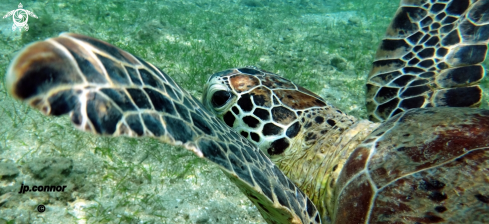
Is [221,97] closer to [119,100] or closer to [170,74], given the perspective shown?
[119,100]

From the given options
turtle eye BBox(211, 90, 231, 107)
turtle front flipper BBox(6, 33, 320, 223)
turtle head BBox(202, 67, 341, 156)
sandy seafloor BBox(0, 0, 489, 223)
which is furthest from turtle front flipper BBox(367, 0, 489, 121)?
turtle front flipper BBox(6, 33, 320, 223)

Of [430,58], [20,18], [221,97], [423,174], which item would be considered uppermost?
[430,58]

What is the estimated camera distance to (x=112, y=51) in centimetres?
90

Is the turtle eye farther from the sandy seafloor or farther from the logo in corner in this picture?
the logo in corner

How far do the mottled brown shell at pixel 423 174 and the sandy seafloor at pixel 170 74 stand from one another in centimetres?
85

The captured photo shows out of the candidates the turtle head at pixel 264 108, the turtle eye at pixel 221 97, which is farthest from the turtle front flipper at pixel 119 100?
the turtle eye at pixel 221 97

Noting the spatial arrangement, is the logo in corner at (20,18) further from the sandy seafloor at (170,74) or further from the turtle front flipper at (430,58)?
the turtle front flipper at (430,58)

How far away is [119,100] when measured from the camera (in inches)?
29.1

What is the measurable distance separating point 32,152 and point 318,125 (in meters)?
2.02

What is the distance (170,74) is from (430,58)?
8.69 feet

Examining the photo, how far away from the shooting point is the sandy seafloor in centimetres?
173

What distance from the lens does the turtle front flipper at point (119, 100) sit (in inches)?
24.5

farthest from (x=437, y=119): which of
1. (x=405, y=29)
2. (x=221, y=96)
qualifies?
(x=405, y=29)

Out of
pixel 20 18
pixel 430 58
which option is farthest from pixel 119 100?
pixel 20 18
